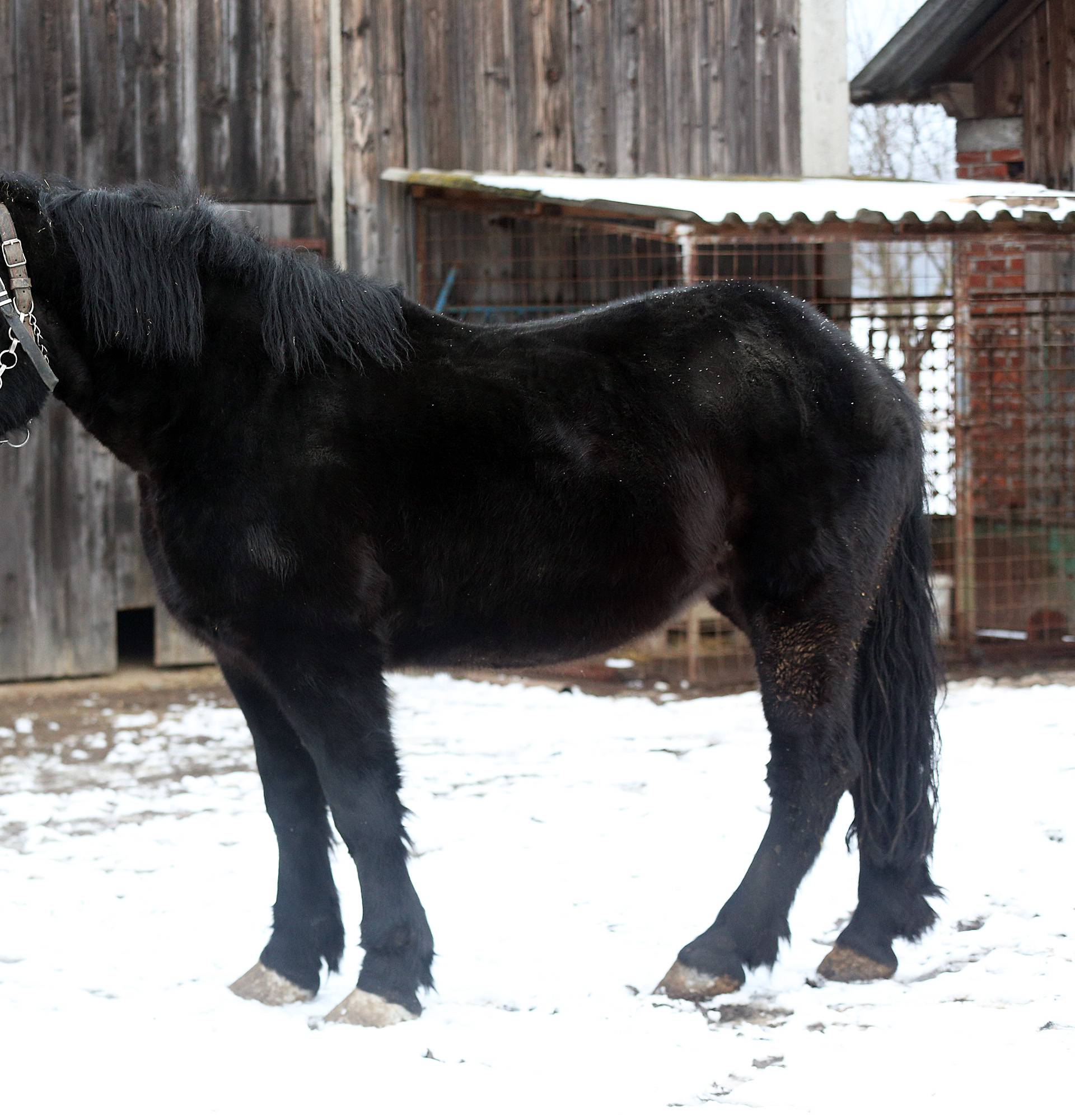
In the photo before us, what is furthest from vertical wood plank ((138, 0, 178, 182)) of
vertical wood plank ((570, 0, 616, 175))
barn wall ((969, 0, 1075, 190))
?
barn wall ((969, 0, 1075, 190))

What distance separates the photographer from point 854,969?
Answer: 134 inches

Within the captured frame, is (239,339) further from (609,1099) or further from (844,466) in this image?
(609,1099)

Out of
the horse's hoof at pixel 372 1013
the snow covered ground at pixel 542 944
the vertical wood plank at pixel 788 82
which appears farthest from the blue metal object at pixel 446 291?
the horse's hoof at pixel 372 1013

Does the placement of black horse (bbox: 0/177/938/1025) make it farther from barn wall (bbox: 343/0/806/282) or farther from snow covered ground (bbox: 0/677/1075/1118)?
barn wall (bbox: 343/0/806/282)

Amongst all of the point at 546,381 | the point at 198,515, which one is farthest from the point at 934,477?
the point at 198,515

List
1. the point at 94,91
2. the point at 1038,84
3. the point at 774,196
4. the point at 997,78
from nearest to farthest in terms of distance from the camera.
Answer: the point at 774,196
the point at 94,91
the point at 1038,84
the point at 997,78

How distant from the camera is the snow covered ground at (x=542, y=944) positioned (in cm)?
274

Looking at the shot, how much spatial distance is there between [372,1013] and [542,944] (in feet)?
2.40

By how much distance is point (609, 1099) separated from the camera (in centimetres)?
269

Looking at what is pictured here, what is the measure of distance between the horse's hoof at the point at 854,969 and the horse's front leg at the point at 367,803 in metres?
1.10

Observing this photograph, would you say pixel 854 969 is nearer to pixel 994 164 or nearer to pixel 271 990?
pixel 271 990

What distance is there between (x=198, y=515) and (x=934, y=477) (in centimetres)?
621

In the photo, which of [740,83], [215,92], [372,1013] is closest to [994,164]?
[740,83]

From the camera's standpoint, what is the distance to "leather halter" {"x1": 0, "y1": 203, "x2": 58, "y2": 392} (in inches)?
113
